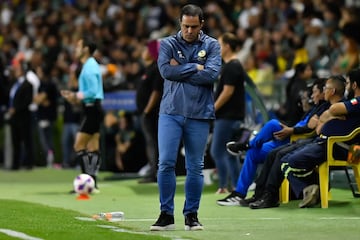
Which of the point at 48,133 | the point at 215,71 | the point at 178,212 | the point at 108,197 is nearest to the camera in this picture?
the point at 215,71

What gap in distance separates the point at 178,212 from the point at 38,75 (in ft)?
39.3

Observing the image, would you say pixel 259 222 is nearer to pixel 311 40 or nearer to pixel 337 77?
pixel 337 77

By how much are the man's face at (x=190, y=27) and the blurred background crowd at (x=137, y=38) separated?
606 centimetres

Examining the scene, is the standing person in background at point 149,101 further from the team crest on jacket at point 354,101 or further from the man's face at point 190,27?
the man's face at point 190,27

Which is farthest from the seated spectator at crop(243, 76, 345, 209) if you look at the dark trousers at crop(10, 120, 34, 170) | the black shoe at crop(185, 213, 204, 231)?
the dark trousers at crop(10, 120, 34, 170)

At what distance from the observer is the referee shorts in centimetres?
1582

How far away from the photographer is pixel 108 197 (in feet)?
50.2

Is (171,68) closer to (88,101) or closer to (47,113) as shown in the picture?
(88,101)

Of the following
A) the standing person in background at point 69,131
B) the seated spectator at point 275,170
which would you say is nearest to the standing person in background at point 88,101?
the seated spectator at point 275,170

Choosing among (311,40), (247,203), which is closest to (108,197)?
(247,203)

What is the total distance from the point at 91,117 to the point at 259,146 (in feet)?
9.77

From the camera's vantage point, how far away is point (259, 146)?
13883mm

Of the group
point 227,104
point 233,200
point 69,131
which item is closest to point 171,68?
point 233,200

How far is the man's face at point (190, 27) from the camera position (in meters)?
10.8
